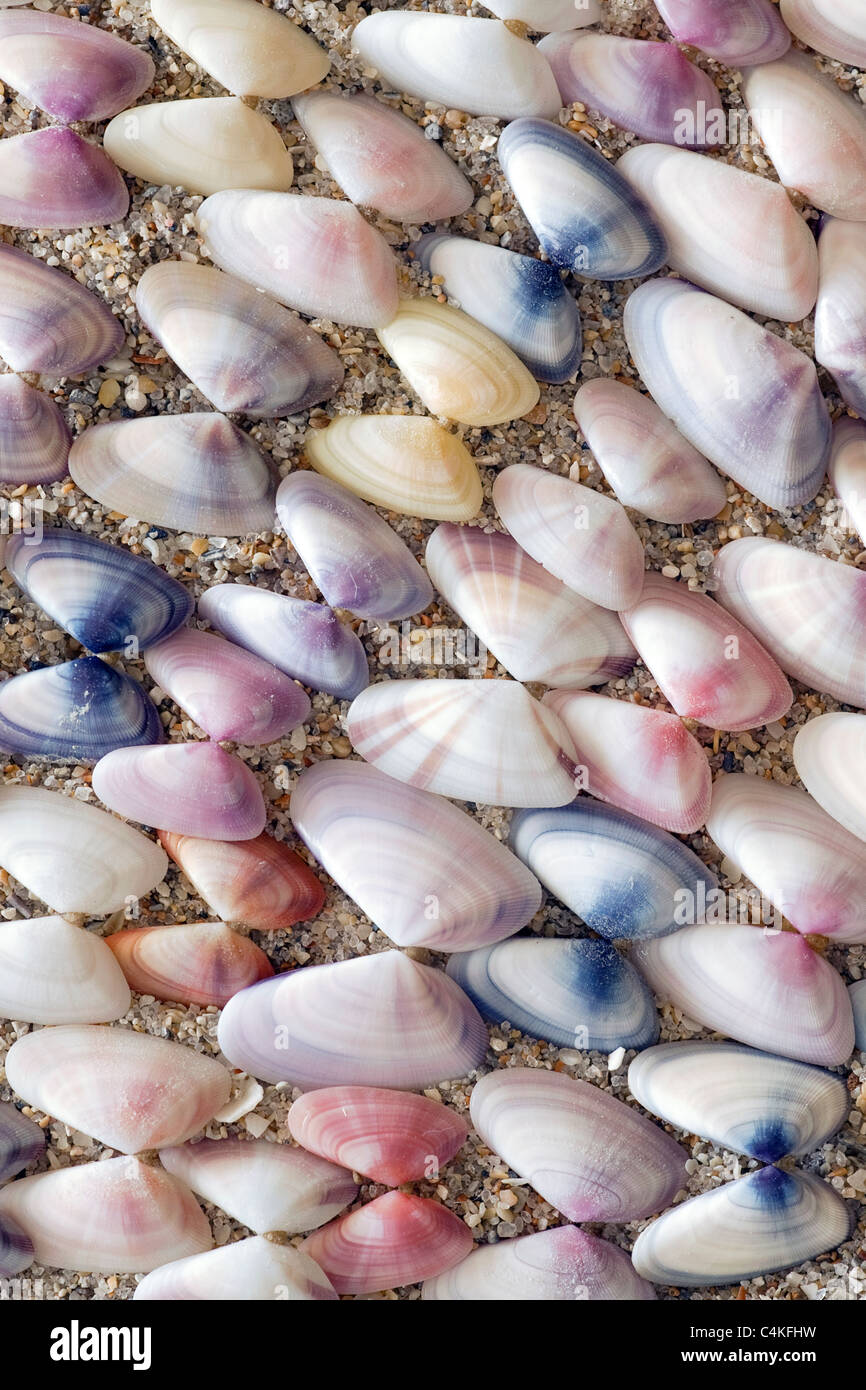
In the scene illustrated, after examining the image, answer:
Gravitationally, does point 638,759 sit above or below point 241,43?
below

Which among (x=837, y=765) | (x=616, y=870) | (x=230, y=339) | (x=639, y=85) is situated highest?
(x=639, y=85)

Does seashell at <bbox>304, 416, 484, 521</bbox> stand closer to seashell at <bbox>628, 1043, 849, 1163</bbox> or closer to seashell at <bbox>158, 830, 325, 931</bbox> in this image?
seashell at <bbox>158, 830, 325, 931</bbox>

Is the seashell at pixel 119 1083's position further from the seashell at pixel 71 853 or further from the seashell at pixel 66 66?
the seashell at pixel 66 66

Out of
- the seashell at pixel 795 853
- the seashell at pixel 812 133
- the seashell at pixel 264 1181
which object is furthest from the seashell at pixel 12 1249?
the seashell at pixel 812 133

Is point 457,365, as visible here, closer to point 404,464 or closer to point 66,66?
point 404,464

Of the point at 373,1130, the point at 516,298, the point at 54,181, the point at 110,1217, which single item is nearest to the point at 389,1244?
the point at 373,1130

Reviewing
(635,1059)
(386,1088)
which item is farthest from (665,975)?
(386,1088)
